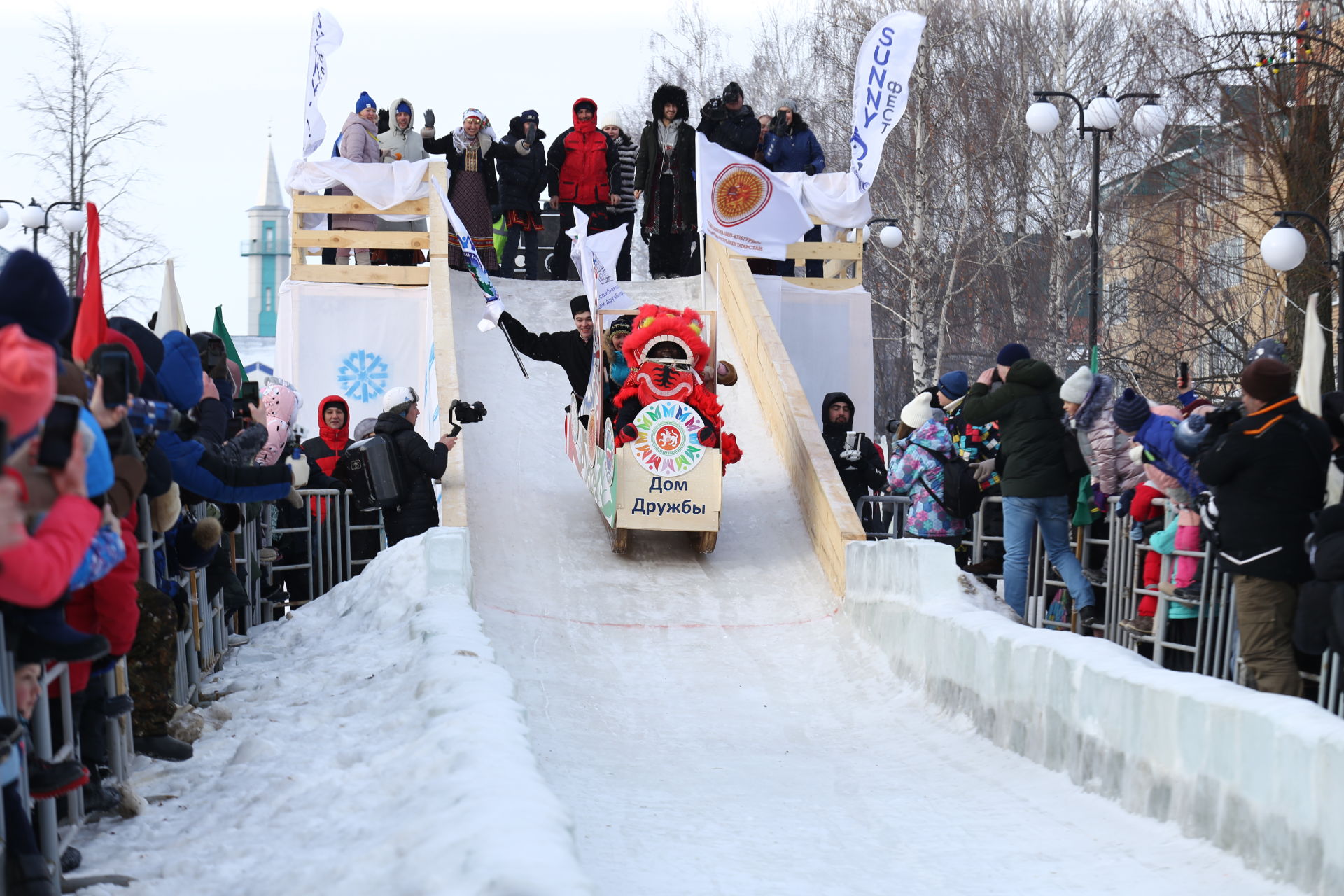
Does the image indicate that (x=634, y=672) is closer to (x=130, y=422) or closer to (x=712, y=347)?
(x=712, y=347)

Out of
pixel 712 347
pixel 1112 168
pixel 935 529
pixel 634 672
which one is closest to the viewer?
pixel 634 672

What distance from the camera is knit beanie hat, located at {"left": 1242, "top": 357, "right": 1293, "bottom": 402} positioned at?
19.3 feet

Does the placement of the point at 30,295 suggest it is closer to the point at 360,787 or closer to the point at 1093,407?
the point at 360,787

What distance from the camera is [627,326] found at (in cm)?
1066

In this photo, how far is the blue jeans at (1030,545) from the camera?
801 centimetres

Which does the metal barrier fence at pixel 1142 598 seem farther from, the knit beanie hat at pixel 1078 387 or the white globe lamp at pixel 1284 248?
the white globe lamp at pixel 1284 248

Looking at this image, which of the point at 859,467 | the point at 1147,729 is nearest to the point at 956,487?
the point at 859,467

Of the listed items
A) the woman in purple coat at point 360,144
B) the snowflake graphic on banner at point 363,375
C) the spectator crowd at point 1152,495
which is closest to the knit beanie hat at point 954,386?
the spectator crowd at point 1152,495

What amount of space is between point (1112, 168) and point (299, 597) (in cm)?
2154

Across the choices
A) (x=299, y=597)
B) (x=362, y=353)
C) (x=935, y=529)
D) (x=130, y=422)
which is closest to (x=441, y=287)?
(x=362, y=353)

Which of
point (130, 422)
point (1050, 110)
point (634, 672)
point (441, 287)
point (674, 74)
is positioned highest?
point (674, 74)

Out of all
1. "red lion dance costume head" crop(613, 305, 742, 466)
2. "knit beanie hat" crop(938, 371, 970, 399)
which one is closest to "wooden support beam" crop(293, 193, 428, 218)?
"red lion dance costume head" crop(613, 305, 742, 466)

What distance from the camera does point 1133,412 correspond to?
7.05 meters

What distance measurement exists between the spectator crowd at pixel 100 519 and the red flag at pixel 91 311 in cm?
1
